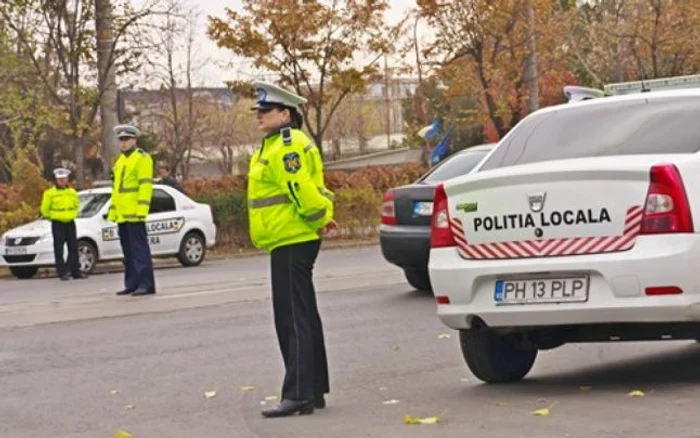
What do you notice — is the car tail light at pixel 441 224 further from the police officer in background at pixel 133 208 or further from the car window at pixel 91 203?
the car window at pixel 91 203

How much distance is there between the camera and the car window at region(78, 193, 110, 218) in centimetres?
2435

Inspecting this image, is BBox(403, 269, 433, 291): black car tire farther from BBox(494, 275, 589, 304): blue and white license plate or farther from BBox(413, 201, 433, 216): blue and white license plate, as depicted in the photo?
BBox(494, 275, 589, 304): blue and white license plate

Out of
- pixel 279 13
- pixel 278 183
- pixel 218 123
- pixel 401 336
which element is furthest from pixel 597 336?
pixel 218 123

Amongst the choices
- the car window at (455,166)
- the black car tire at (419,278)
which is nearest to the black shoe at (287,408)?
the car window at (455,166)

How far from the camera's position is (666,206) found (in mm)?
8023

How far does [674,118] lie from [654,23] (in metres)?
26.5

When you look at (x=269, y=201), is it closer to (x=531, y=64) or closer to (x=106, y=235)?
(x=106, y=235)

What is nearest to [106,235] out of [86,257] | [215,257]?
[86,257]

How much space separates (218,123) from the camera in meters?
65.2

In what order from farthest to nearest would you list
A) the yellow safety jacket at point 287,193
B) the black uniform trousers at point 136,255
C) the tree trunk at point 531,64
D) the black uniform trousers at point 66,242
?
the tree trunk at point 531,64
the black uniform trousers at point 66,242
the black uniform trousers at point 136,255
the yellow safety jacket at point 287,193

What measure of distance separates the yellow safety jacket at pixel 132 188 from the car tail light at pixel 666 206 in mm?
9264

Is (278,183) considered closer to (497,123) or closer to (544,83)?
(497,123)

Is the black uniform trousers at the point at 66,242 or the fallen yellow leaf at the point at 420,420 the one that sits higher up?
the black uniform trousers at the point at 66,242

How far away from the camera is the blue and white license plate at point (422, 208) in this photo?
15.3 m
